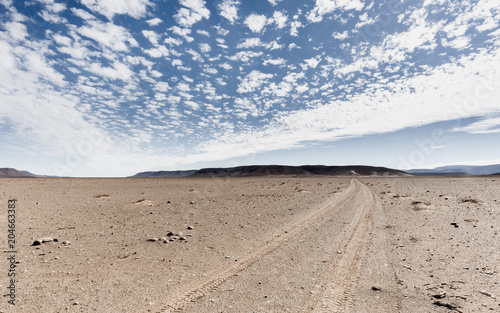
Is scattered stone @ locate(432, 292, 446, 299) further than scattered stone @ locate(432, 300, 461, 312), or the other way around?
scattered stone @ locate(432, 292, 446, 299)

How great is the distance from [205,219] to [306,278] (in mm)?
8781

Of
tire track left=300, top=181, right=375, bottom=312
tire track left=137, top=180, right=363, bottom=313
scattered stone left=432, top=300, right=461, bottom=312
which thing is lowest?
scattered stone left=432, top=300, right=461, bottom=312

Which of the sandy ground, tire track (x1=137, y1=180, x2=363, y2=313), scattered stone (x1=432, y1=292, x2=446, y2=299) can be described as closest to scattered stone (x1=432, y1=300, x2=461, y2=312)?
the sandy ground

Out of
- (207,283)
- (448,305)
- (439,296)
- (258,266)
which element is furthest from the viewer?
(258,266)

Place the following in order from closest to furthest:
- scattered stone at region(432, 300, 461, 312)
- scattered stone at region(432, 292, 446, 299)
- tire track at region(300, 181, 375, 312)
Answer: scattered stone at region(432, 300, 461, 312) → tire track at region(300, 181, 375, 312) → scattered stone at region(432, 292, 446, 299)

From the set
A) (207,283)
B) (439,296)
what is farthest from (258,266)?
(439,296)

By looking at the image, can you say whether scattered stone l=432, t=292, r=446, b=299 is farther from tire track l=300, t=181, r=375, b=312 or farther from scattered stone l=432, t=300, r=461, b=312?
tire track l=300, t=181, r=375, b=312

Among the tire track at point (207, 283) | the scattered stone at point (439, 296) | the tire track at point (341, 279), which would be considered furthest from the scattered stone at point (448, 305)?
the tire track at point (207, 283)

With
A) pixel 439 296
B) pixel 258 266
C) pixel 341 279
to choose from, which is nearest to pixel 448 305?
pixel 439 296

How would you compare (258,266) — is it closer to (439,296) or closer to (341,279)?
(341,279)

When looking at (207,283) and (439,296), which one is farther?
(207,283)

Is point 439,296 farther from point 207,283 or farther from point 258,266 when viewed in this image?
point 207,283

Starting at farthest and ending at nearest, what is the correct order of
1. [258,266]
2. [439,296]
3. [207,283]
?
[258,266] < [207,283] < [439,296]

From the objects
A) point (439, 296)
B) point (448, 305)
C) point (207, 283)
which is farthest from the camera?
point (207, 283)
